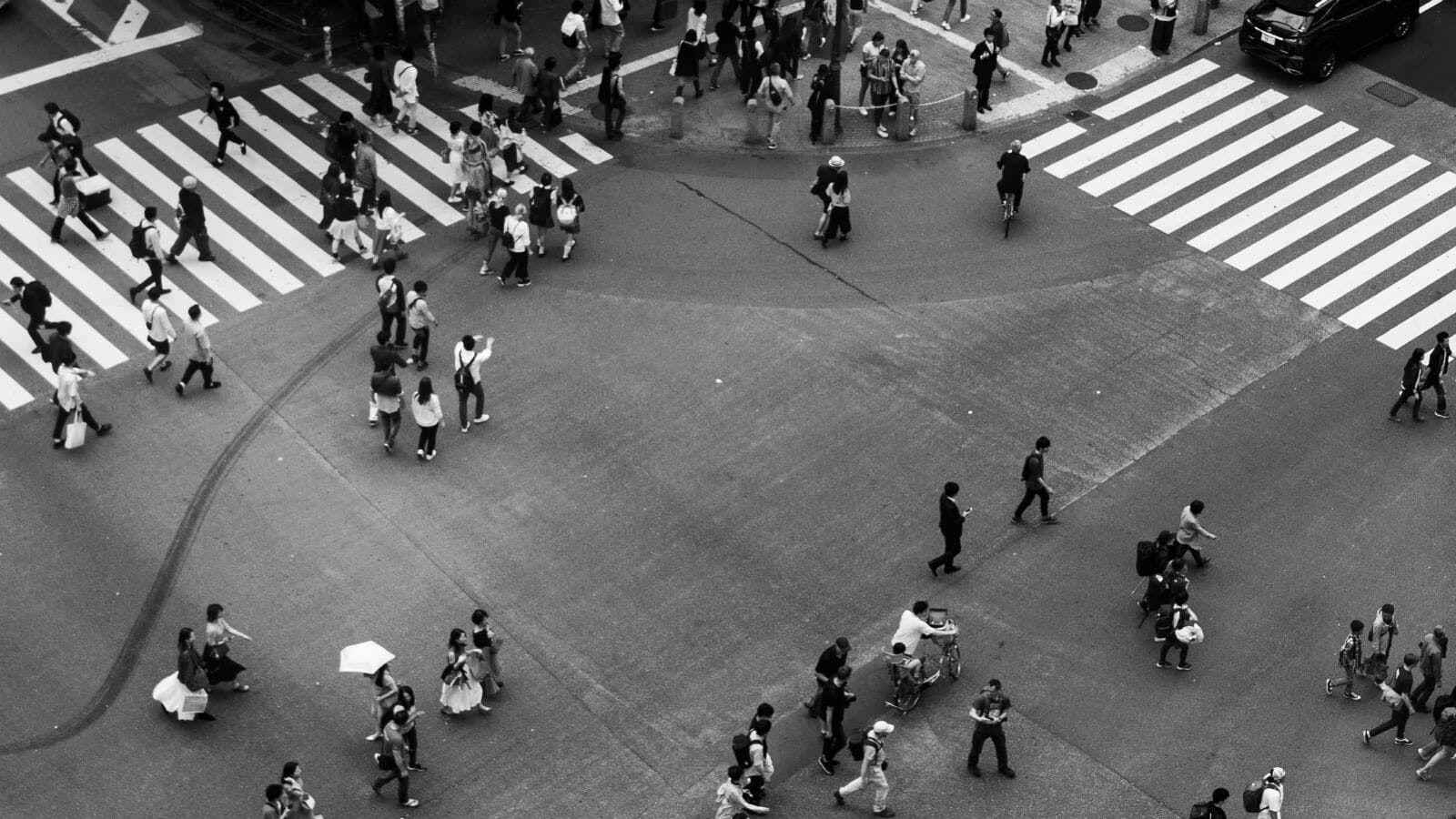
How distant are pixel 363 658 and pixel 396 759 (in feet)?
4.53

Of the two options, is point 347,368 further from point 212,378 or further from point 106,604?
→ point 106,604

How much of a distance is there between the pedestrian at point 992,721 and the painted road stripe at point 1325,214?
13.9 meters

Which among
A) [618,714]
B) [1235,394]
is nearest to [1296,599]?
[1235,394]

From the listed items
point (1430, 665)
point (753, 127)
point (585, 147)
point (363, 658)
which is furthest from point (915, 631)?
point (585, 147)

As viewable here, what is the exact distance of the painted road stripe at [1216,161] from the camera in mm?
37781

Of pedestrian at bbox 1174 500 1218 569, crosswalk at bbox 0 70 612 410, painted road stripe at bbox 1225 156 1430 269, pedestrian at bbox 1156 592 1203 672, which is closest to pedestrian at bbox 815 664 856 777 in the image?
pedestrian at bbox 1156 592 1203 672

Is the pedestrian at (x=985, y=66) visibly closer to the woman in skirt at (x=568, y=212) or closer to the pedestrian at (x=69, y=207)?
the woman in skirt at (x=568, y=212)

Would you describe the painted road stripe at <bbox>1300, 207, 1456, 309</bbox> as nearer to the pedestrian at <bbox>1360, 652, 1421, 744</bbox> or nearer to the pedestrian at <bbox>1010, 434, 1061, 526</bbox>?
the pedestrian at <bbox>1010, 434, 1061, 526</bbox>

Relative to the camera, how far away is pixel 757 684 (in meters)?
27.0

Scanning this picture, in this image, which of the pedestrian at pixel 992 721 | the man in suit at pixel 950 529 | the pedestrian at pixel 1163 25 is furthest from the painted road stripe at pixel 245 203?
the pedestrian at pixel 1163 25

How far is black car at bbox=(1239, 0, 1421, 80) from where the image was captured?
133 feet

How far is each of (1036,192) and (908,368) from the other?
668 cm

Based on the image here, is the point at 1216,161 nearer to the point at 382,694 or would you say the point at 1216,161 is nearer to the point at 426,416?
the point at 426,416

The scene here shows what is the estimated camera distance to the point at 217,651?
2581 centimetres
